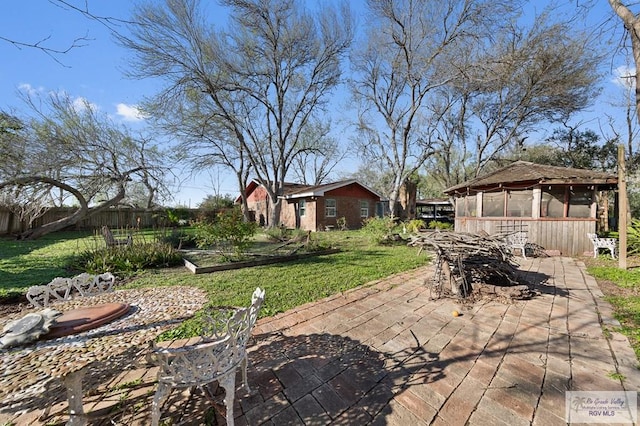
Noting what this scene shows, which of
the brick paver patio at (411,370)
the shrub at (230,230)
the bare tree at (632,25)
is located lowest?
the brick paver patio at (411,370)

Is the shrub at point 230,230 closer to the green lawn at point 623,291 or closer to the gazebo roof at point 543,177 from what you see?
the green lawn at point 623,291

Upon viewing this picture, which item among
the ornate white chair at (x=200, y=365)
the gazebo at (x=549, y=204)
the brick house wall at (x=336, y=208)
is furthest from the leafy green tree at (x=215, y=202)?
the ornate white chair at (x=200, y=365)

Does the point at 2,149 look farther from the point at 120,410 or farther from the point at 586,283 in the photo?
the point at 586,283

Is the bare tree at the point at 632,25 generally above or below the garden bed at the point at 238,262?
above

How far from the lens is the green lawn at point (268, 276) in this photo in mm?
4359

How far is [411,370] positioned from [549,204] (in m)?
9.32

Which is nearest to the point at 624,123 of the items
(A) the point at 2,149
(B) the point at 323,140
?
(B) the point at 323,140

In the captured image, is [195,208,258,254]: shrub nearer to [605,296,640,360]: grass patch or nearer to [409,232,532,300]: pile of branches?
[409,232,532,300]: pile of branches

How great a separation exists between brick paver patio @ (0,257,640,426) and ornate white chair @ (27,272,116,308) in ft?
3.09

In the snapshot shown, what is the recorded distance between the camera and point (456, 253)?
421 centimetres

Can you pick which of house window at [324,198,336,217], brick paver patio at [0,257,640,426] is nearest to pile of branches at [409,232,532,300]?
brick paver patio at [0,257,640,426]

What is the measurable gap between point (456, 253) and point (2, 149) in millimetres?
11767

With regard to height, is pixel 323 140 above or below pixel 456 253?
above

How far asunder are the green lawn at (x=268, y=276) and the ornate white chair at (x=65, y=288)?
65.5 inches
